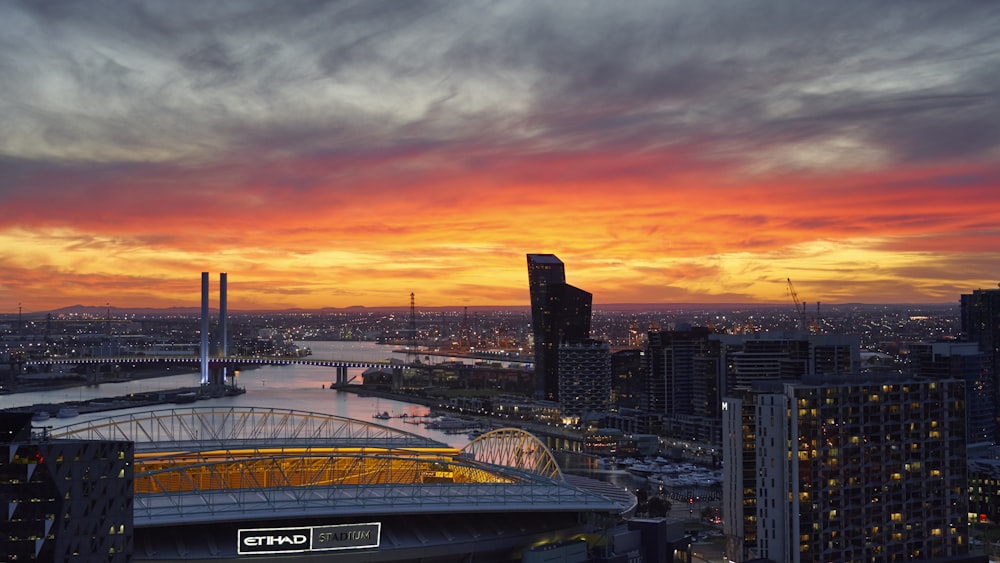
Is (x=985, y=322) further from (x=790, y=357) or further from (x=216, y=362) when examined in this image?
(x=216, y=362)

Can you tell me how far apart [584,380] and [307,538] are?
34.8 meters

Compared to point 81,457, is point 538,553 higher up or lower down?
lower down

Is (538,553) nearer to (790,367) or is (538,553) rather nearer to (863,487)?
(863,487)

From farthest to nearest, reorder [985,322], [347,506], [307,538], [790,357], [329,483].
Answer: [985,322] < [790,357] < [329,483] < [347,506] < [307,538]

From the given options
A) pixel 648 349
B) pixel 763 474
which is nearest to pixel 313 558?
pixel 763 474

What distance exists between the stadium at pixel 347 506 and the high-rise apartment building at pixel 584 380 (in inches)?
1164

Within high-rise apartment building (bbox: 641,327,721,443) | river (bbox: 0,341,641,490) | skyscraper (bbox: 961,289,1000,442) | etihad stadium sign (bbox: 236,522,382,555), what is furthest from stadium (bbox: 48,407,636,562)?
skyscraper (bbox: 961,289,1000,442)

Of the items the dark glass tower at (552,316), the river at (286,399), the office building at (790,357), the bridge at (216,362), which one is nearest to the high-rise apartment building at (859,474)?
the river at (286,399)

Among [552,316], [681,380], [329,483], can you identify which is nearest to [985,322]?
[681,380]

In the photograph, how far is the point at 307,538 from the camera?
477 inches

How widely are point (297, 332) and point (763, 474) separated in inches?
4663

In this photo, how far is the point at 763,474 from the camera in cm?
1658

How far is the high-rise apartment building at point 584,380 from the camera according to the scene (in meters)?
45.9

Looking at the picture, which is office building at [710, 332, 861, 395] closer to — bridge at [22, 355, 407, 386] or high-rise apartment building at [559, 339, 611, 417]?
high-rise apartment building at [559, 339, 611, 417]
